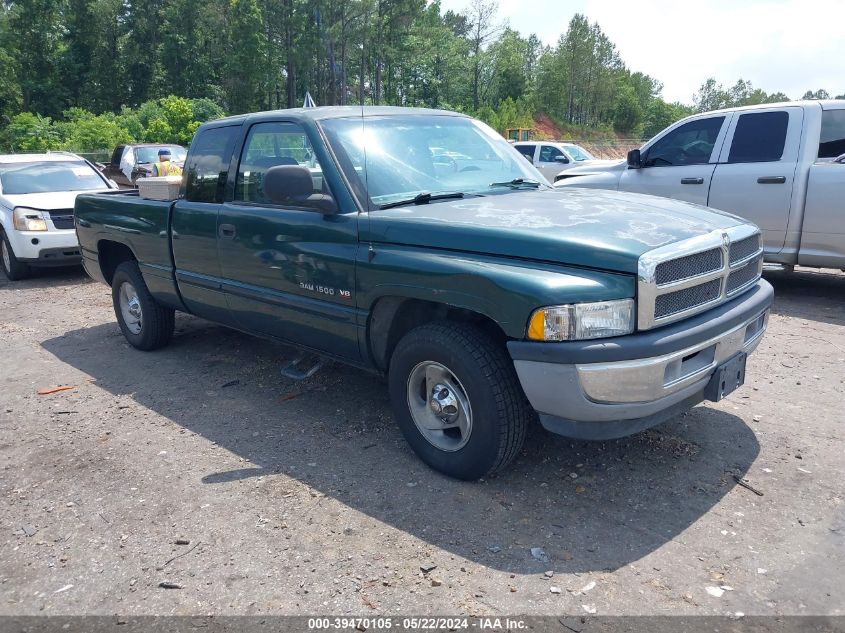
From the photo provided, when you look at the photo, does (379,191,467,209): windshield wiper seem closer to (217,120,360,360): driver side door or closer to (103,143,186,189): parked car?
(217,120,360,360): driver side door

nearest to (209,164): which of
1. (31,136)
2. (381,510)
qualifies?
(381,510)

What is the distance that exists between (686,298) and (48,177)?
10.3 m

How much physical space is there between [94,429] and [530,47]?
325ft

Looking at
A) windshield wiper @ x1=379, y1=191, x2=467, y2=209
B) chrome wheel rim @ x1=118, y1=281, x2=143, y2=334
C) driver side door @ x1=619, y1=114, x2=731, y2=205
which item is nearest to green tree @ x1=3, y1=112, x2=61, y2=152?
chrome wheel rim @ x1=118, y1=281, x2=143, y2=334

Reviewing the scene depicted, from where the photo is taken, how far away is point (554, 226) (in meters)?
3.40

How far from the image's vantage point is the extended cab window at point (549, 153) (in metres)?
18.7

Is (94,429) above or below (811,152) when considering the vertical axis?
below

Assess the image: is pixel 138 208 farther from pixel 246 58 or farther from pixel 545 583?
pixel 246 58

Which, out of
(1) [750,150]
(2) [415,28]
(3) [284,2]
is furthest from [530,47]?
(1) [750,150]

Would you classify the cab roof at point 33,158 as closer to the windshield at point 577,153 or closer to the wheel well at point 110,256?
the wheel well at point 110,256

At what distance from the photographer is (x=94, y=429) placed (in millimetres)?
4605

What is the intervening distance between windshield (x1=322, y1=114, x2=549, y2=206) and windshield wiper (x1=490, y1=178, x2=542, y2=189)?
0.07 feet

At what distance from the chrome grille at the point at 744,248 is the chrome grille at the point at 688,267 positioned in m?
0.21

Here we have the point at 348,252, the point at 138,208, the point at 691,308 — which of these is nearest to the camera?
the point at 691,308
